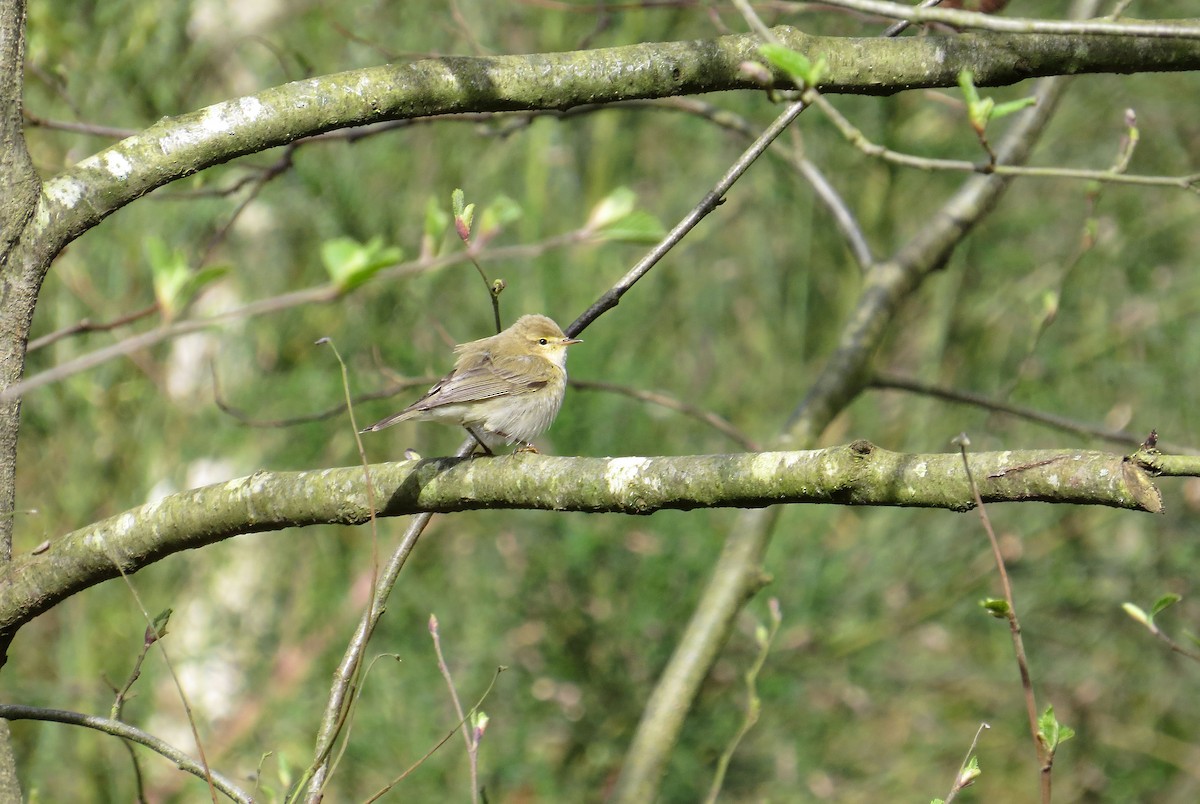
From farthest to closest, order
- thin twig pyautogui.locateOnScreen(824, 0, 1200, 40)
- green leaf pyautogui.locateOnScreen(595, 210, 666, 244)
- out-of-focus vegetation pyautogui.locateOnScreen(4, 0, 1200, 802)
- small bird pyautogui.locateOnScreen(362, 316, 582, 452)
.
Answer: out-of-focus vegetation pyautogui.locateOnScreen(4, 0, 1200, 802)
small bird pyautogui.locateOnScreen(362, 316, 582, 452)
green leaf pyautogui.locateOnScreen(595, 210, 666, 244)
thin twig pyautogui.locateOnScreen(824, 0, 1200, 40)

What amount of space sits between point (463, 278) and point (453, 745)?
9.82 ft

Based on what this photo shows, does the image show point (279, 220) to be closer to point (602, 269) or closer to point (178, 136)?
point (602, 269)

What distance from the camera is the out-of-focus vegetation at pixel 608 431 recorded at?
5.82 meters

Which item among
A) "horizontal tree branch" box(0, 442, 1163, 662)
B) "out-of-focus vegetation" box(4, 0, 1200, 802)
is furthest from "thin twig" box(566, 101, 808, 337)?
"out-of-focus vegetation" box(4, 0, 1200, 802)

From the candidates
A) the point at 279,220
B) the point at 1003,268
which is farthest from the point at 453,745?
the point at 1003,268

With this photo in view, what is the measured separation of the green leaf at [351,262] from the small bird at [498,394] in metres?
1.95

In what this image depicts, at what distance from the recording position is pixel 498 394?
3568 mm

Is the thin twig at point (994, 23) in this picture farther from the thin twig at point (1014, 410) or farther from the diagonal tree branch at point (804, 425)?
the thin twig at point (1014, 410)

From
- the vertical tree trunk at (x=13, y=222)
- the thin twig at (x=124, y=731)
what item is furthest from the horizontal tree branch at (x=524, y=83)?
the thin twig at (x=124, y=731)

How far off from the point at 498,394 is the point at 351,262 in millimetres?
2293

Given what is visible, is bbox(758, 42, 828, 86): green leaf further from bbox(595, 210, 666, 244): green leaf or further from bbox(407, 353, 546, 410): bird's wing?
bbox(407, 353, 546, 410): bird's wing

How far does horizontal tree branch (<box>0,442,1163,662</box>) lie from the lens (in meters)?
1.78

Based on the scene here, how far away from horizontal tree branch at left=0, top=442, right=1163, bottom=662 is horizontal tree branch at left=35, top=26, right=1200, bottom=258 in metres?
0.57

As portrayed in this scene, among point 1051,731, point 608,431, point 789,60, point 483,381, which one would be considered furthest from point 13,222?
point 608,431
